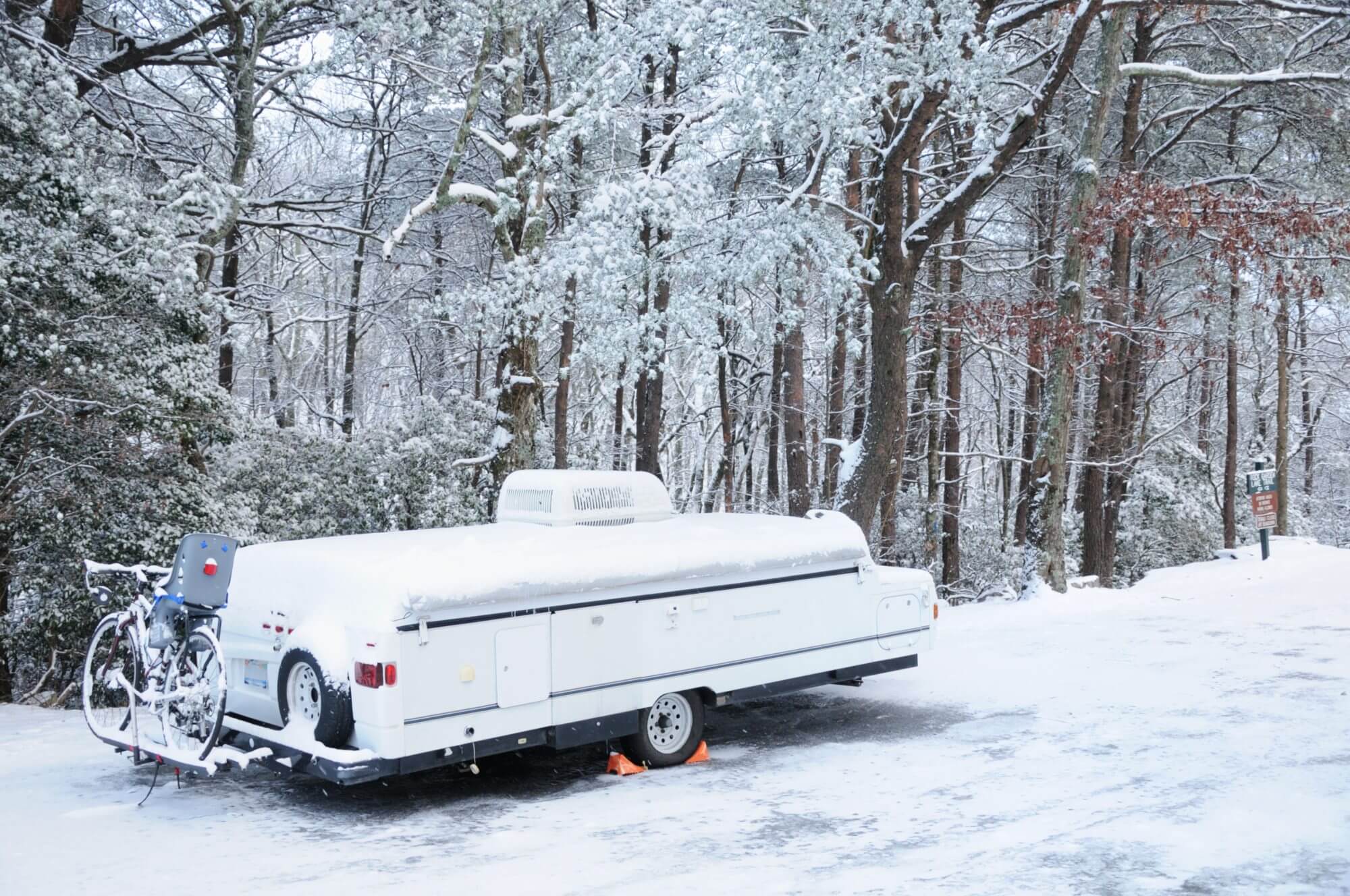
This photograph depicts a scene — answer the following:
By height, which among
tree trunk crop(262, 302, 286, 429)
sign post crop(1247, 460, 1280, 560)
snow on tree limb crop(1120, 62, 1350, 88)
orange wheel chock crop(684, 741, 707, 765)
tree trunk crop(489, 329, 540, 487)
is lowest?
orange wheel chock crop(684, 741, 707, 765)

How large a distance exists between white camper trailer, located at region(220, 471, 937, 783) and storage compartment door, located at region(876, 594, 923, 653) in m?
0.04

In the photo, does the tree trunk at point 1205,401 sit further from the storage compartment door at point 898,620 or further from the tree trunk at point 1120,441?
the storage compartment door at point 898,620

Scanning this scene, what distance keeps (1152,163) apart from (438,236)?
15.0m

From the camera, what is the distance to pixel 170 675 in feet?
23.0

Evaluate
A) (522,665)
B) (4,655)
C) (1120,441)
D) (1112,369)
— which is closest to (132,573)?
(522,665)

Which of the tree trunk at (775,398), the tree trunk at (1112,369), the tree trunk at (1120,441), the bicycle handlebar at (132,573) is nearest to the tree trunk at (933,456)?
the tree trunk at (1112,369)

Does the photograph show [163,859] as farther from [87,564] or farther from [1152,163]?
[1152,163]

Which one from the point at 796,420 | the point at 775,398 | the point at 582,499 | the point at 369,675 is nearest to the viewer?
the point at 369,675

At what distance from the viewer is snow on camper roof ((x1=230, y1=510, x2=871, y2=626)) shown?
671 cm

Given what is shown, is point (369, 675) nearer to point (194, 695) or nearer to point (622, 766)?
point (194, 695)

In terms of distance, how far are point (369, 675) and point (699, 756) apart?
2747 mm

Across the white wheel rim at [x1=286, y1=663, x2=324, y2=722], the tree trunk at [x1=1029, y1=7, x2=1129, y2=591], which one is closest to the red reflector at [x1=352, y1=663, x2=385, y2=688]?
the white wheel rim at [x1=286, y1=663, x2=324, y2=722]

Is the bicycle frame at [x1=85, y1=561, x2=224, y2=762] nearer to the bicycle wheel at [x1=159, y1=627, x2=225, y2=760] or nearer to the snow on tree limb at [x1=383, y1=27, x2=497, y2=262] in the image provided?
the bicycle wheel at [x1=159, y1=627, x2=225, y2=760]

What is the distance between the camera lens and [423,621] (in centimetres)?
664
